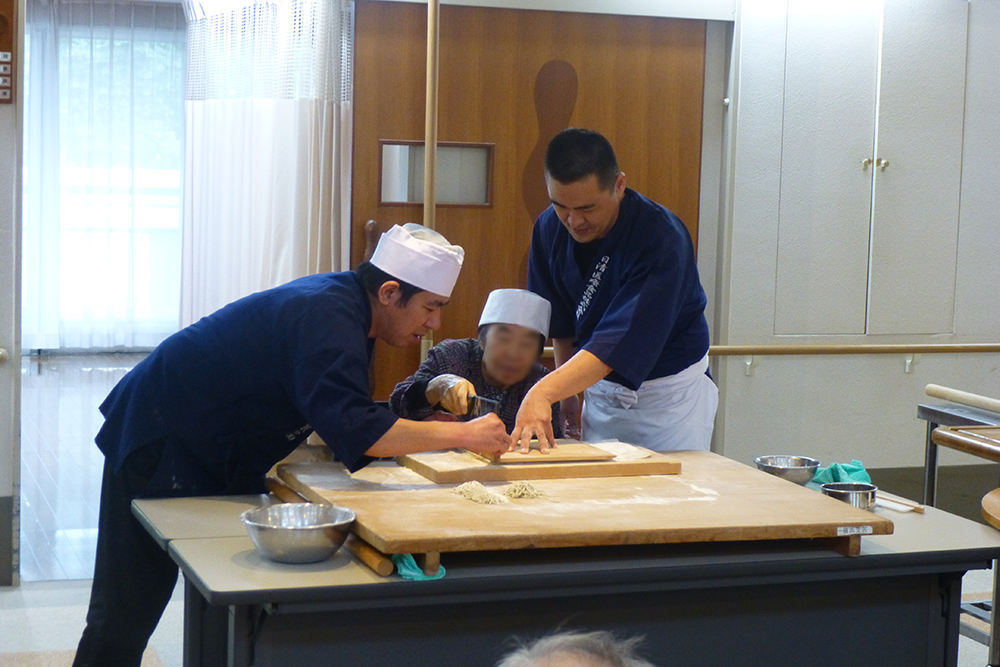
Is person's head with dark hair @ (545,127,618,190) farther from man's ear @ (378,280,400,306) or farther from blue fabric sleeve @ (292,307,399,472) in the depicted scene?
blue fabric sleeve @ (292,307,399,472)

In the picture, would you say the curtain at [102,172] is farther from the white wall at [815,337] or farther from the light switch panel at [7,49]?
the white wall at [815,337]

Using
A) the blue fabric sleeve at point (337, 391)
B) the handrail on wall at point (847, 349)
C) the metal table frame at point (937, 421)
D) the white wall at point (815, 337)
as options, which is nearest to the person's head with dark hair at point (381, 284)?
the blue fabric sleeve at point (337, 391)

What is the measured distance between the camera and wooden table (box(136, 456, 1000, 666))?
5.57 ft

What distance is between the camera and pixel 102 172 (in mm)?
8070

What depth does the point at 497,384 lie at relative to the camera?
3105 mm

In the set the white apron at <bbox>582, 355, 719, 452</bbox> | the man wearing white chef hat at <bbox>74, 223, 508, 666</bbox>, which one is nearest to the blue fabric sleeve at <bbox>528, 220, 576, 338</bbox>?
the white apron at <bbox>582, 355, 719, 452</bbox>

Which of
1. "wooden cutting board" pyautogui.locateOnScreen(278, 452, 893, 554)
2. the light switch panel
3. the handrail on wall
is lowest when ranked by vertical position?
"wooden cutting board" pyautogui.locateOnScreen(278, 452, 893, 554)

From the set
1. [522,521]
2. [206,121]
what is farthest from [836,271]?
[522,521]

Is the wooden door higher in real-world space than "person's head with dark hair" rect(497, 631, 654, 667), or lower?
higher

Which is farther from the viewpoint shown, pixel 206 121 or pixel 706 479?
pixel 206 121

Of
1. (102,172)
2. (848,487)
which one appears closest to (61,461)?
(102,172)

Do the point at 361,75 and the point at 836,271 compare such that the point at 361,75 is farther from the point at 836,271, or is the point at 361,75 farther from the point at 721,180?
the point at 836,271

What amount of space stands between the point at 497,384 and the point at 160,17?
5.89 meters

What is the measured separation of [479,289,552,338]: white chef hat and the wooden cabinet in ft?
5.68
